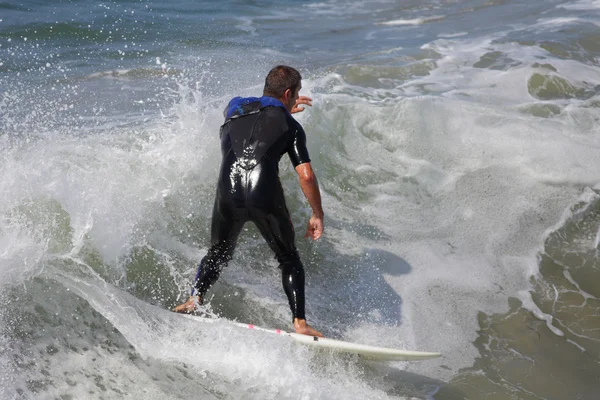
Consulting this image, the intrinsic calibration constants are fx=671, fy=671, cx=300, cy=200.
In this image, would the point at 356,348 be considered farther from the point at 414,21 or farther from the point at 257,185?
the point at 414,21

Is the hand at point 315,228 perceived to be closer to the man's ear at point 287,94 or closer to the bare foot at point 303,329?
the bare foot at point 303,329

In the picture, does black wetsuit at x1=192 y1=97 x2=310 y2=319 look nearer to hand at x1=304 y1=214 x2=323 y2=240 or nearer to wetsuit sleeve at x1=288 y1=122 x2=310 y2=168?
wetsuit sleeve at x1=288 y1=122 x2=310 y2=168

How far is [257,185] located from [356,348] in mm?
1204

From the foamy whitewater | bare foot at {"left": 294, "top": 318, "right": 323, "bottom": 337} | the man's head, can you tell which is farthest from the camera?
the man's head

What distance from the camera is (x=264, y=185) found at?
4227 mm

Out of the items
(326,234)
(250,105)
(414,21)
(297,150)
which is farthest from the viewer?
(414,21)

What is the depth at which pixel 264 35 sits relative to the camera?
1430cm

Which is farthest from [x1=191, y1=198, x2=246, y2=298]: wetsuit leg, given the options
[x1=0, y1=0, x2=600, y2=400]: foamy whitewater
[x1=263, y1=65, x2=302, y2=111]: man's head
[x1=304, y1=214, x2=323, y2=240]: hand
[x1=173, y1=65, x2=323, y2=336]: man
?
[x1=263, y1=65, x2=302, y2=111]: man's head

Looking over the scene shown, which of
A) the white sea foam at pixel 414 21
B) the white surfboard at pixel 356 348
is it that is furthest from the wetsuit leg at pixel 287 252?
the white sea foam at pixel 414 21

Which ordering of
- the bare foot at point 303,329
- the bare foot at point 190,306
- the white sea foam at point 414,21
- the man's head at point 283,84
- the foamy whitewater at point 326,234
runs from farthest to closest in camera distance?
the white sea foam at point 414,21 → the man's head at point 283,84 → the bare foot at point 190,306 → the bare foot at point 303,329 → the foamy whitewater at point 326,234

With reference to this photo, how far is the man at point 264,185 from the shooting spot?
4.23 meters

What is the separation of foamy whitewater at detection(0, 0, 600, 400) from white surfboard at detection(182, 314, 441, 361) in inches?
2.6

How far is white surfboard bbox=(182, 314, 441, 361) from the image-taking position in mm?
4203

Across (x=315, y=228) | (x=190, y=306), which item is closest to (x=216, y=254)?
(x=190, y=306)
